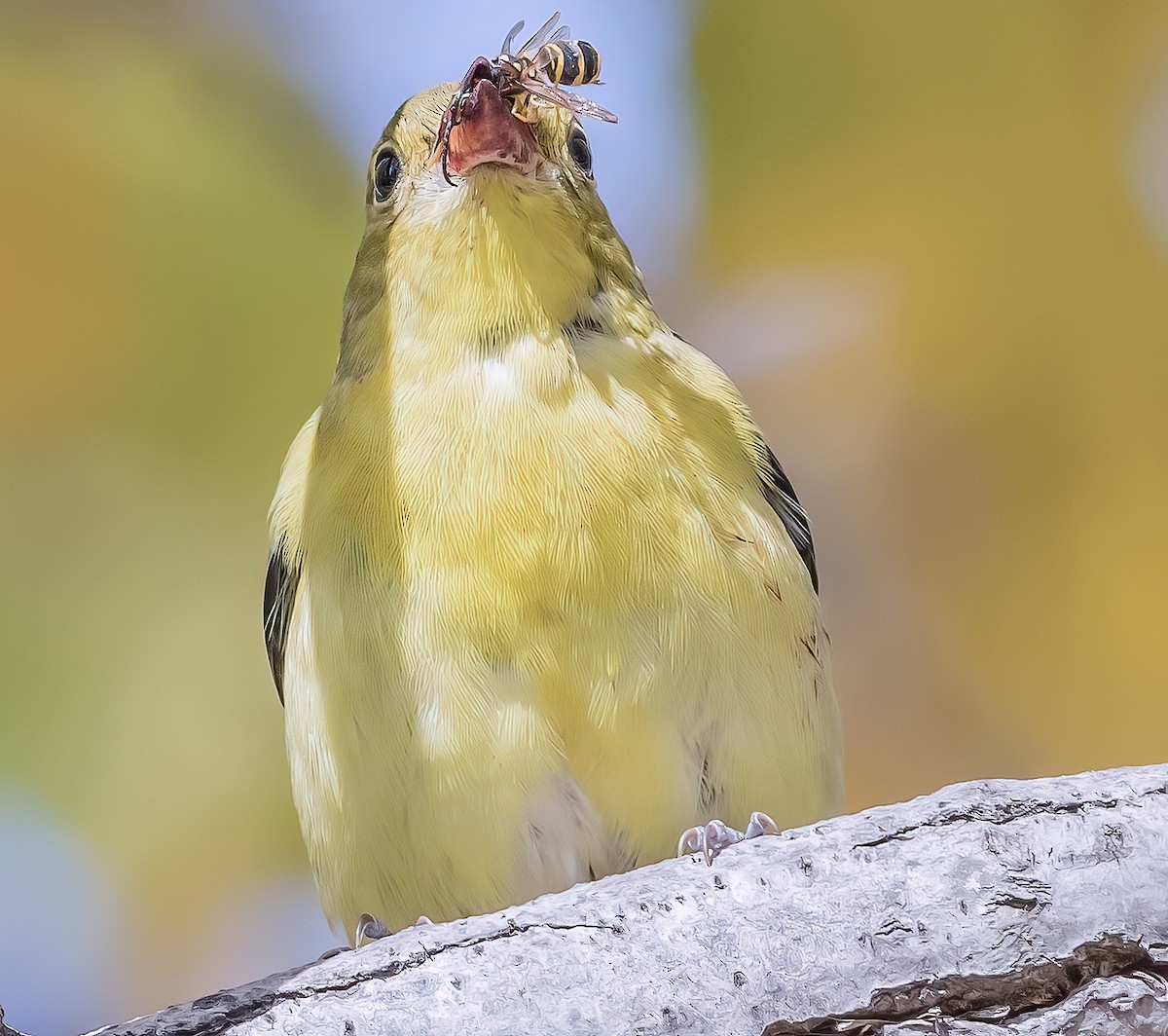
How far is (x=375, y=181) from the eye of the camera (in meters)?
2.75

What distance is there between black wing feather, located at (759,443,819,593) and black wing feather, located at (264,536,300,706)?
0.94 meters

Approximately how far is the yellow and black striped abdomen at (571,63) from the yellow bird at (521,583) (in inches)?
1.2

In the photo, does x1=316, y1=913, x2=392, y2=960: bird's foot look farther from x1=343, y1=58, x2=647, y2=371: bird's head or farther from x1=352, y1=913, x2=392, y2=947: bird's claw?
x1=343, y1=58, x2=647, y2=371: bird's head

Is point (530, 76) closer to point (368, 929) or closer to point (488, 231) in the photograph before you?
point (488, 231)

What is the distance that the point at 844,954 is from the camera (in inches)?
67.6

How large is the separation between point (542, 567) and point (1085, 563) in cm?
238

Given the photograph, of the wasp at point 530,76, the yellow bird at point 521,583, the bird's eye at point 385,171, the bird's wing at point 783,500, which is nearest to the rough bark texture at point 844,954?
the yellow bird at point 521,583

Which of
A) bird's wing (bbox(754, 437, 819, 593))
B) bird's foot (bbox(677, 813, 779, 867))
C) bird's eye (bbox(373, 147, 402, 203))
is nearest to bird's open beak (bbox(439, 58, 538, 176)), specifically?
bird's eye (bbox(373, 147, 402, 203))

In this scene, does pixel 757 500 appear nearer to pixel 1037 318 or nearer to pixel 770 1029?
pixel 770 1029

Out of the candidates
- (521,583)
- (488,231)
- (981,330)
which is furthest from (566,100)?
(981,330)

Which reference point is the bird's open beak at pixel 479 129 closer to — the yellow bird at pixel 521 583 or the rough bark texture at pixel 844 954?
the yellow bird at pixel 521 583

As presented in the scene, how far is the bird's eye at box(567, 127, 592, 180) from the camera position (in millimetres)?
2645

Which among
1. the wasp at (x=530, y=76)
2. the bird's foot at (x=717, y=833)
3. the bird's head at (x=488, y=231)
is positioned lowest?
the bird's foot at (x=717, y=833)

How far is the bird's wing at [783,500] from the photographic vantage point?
8.67ft
